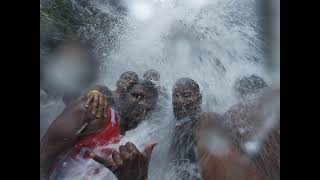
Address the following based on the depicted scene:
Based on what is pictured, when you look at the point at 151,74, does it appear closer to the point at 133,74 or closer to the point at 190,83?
the point at 133,74

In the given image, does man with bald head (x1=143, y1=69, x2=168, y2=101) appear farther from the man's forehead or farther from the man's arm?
the man's arm

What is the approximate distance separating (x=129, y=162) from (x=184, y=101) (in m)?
0.57

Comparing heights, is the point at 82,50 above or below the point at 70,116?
above

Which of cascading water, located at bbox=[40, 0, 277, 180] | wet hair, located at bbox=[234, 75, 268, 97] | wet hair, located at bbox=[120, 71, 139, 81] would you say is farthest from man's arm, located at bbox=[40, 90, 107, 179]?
wet hair, located at bbox=[234, 75, 268, 97]

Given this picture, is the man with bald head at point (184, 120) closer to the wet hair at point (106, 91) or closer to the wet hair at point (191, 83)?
the wet hair at point (191, 83)

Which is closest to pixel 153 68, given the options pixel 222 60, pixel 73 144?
pixel 222 60

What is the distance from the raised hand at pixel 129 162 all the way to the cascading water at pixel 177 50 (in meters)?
0.05

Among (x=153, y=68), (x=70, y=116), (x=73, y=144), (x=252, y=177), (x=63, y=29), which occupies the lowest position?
(x=252, y=177)

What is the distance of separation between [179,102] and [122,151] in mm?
518

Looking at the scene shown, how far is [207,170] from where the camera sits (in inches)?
120

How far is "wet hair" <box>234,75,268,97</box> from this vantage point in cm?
313

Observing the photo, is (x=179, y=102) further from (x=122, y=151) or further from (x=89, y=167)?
(x=89, y=167)

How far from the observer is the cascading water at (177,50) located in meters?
3.01

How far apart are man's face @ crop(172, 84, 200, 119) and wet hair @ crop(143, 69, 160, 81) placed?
0.15 metres
